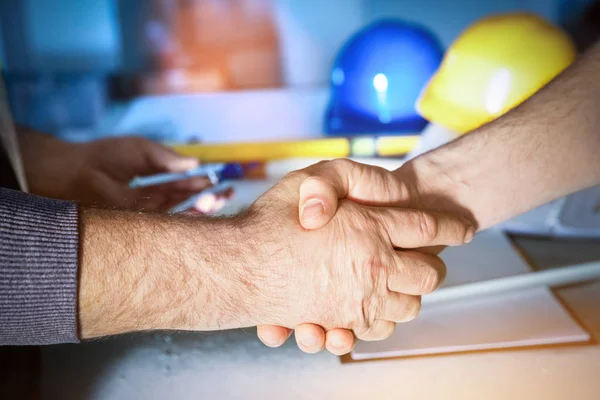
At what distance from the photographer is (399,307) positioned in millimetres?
620

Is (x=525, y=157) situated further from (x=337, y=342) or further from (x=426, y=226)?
(x=337, y=342)

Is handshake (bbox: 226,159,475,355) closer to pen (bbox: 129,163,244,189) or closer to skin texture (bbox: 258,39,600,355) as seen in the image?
skin texture (bbox: 258,39,600,355)

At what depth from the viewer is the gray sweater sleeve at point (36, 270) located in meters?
0.49

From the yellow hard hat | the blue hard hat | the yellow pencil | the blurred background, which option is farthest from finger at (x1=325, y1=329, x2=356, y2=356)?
the blurred background

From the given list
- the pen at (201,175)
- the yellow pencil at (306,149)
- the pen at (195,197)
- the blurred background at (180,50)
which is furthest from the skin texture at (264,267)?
Result: the blurred background at (180,50)

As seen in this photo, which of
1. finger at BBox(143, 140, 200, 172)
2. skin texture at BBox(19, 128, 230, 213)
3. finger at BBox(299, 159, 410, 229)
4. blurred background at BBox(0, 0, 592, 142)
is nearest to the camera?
finger at BBox(299, 159, 410, 229)

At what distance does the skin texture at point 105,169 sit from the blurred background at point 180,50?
73 centimetres

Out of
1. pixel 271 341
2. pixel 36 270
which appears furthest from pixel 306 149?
pixel 36 270

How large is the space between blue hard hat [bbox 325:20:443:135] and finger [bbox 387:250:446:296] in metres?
0.72

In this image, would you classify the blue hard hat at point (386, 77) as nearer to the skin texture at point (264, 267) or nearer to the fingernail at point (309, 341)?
the skin texture at point (264, 267)

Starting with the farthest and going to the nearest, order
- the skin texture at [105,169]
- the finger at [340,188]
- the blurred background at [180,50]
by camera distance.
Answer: the blurred background at [180,50], the skin texture at [105,169], the finger at [340,188]

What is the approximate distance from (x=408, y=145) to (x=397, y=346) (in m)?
0.66

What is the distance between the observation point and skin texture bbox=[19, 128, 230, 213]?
0.94m

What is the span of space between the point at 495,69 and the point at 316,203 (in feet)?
1.81
